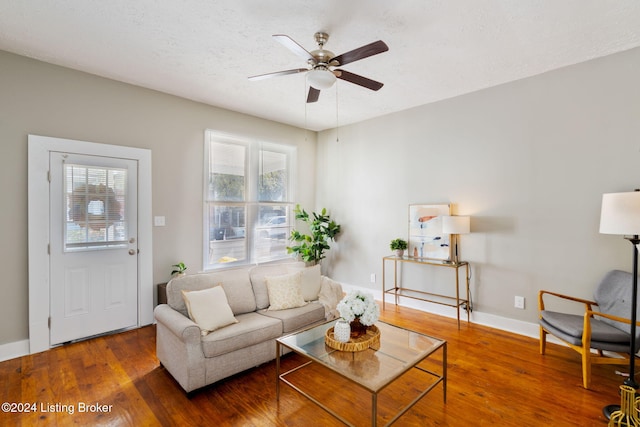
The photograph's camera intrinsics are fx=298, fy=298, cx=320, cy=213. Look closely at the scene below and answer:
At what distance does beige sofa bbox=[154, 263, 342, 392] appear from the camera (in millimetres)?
2258

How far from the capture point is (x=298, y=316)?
2869 mm

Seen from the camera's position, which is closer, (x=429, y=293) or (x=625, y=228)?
(x=625, y=228)

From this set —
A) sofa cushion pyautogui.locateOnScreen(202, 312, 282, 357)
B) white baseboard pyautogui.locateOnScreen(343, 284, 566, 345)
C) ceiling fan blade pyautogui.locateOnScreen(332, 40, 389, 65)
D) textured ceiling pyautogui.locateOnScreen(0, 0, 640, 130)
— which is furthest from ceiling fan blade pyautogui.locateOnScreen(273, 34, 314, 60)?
white baseboard pyautogui.locateOnScreen(343, 284, 566, 345)

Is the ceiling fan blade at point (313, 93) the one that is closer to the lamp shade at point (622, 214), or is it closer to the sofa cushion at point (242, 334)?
the sofa cushion at point (242, 334)

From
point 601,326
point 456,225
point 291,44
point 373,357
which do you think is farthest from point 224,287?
point 601,326

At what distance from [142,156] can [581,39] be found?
4646mm

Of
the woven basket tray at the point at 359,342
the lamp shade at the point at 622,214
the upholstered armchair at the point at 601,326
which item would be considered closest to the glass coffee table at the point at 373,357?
the woven basket tray at the point at 359,342

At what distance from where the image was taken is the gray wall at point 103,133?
286cm

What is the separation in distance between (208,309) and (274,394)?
2.80 ft

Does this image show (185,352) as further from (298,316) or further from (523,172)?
(523,172)

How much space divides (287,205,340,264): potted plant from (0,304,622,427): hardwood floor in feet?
7.75

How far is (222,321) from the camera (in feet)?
8.23

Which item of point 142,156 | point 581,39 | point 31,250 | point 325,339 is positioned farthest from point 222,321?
point 581,39

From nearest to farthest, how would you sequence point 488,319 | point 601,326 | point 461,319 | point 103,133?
point 601,326 < point 103,133 < point 488,319 < point 461,319
